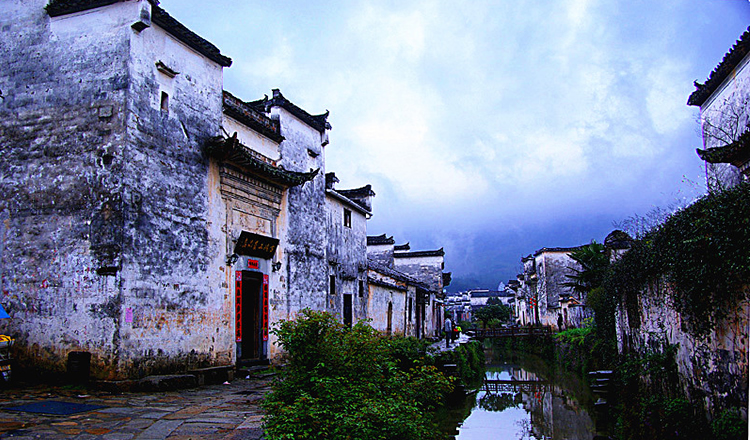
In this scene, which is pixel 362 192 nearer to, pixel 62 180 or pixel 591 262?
pixel 591 262

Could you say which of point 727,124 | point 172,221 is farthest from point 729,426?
point 727,124

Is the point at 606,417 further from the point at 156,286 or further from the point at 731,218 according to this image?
the point at 156,286

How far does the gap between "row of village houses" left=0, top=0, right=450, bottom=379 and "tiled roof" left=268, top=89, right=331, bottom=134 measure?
2.46 m

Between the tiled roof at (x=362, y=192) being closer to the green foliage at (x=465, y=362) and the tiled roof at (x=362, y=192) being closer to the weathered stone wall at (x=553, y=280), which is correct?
the green foliage at (x=465, y=362)

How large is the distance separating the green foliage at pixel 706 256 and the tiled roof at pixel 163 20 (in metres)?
10.1

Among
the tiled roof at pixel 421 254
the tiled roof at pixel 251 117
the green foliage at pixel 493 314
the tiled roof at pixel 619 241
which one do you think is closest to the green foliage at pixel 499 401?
the tiled roof at pixel 619 241

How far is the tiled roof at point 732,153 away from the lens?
1103 cm

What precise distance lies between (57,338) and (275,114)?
8.32m

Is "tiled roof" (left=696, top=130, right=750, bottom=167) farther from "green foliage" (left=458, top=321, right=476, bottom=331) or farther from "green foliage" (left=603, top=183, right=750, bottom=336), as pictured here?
"green foliage" (left=458, top=321, right=476, bottom=331)

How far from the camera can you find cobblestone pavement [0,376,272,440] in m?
5.71

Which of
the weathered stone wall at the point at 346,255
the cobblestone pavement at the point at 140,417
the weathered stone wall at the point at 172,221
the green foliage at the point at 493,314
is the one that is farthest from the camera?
the green foliage at the point at 493,314

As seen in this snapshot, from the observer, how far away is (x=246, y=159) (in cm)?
1200

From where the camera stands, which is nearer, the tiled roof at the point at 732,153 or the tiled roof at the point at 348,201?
the tiled roof at the point at 732,153

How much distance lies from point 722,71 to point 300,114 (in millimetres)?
12045
